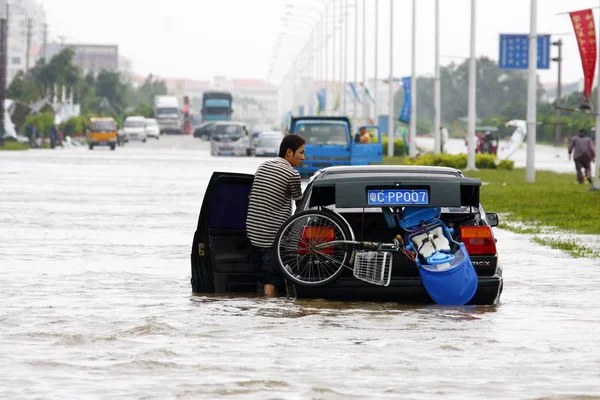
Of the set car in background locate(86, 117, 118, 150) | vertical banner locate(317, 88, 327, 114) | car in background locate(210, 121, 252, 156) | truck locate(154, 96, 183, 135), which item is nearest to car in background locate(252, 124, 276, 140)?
vertical banner locate(317, 88, 327, 114)

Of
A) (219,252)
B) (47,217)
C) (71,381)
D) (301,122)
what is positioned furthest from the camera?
(301,122)

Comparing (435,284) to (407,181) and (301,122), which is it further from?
(301,122)

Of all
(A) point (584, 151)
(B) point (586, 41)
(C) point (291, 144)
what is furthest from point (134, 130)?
(C) point (291, 144)

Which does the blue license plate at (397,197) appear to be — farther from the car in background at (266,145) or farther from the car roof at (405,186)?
the car in background at (266,145)

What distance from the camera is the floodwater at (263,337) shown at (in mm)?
8047

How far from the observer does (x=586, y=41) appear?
3528 centimetres

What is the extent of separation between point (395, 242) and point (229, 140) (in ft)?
190

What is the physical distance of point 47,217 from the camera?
76.2ft

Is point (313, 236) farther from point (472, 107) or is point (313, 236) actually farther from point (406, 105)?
point (406, 105)

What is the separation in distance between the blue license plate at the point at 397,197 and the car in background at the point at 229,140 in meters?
57.6

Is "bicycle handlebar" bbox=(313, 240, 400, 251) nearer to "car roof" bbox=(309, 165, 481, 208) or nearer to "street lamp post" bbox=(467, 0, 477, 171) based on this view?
"car roof" bbox=(309, 165, 481, 208)

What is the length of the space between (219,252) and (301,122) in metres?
32.0

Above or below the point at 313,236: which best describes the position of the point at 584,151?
above

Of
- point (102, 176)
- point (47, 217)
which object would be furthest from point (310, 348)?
point (102, 176)
